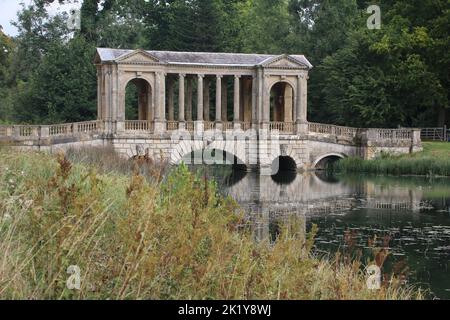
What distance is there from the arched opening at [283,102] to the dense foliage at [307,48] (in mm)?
4492

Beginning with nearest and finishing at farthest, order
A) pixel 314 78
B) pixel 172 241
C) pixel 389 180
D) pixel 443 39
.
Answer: pixel 172 241 < pixel 389 180 < pixel 443 39 < pixel 314 78

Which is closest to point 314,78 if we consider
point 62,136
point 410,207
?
point 62,136

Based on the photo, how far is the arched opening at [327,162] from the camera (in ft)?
165

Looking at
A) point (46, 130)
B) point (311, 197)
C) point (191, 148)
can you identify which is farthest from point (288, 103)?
point (311, 197)

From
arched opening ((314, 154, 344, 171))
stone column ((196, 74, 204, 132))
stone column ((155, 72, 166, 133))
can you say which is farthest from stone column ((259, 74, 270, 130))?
stone column ((155, 72, 166, 133))

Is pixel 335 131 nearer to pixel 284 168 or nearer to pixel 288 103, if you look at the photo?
pixel 288 103

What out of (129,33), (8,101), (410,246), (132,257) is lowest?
(410,246)

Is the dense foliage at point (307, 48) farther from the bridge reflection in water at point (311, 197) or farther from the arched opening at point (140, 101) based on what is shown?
the bridge reflection in water at point (311, 197)

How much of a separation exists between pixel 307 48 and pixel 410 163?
2201cm

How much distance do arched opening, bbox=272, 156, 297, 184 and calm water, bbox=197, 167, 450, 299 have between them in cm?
31

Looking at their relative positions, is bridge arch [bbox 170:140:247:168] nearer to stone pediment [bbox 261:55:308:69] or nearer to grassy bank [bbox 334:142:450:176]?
stone pediment [bbox 261:55:308:69]
